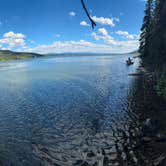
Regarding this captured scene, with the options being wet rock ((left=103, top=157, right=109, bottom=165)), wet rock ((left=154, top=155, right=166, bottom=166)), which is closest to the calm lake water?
wet rock ((left=103, top=157, right=109, bottom=165))

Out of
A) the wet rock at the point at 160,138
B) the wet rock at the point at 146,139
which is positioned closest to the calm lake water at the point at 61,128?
the wet rock at the point at 146,139

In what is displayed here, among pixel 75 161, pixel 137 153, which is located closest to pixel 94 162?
pixel 75 161

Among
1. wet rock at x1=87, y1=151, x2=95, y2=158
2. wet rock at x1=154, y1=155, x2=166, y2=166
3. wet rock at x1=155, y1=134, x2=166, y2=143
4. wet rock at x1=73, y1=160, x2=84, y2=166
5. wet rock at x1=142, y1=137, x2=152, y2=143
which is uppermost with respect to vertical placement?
wet rock at x1=155, y1=134, x2=166, y2=143

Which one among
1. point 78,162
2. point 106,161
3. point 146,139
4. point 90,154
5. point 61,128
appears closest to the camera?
point 106,161

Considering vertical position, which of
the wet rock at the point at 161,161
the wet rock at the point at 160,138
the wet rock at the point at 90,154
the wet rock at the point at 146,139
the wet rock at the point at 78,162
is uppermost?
the wet rock at the point at 160,138

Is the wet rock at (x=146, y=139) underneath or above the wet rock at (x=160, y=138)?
underneath

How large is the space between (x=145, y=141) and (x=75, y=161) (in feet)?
20.9

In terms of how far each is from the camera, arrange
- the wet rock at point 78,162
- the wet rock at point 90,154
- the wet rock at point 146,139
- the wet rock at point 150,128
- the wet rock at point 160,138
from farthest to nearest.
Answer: the wet rock at point 150,128 < the wet rock at point 146,139 < the wet rock at point 160,138 < the wet rock at point 90,154 < the wet rock at point 78,162

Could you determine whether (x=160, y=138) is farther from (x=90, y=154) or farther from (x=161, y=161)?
(x=90, y=154)

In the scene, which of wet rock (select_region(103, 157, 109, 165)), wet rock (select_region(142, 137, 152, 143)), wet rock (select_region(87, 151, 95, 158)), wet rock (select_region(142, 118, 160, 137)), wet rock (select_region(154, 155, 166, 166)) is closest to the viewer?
wet rock (select_region(154, 155, 166, 166))

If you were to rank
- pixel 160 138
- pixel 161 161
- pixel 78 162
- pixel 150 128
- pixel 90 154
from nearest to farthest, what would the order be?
pixel 161 161, pixel 78 162, pixel 90 154, pixel 160 138, pixel 150 128

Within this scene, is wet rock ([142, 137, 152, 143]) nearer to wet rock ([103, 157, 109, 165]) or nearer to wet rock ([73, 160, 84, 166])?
wet rock ([103, 157, 109, 165])

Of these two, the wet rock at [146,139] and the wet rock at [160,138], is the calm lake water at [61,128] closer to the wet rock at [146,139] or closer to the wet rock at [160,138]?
the wet rock at [146,139]

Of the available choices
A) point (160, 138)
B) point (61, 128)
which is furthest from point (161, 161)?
point (61, 128)
